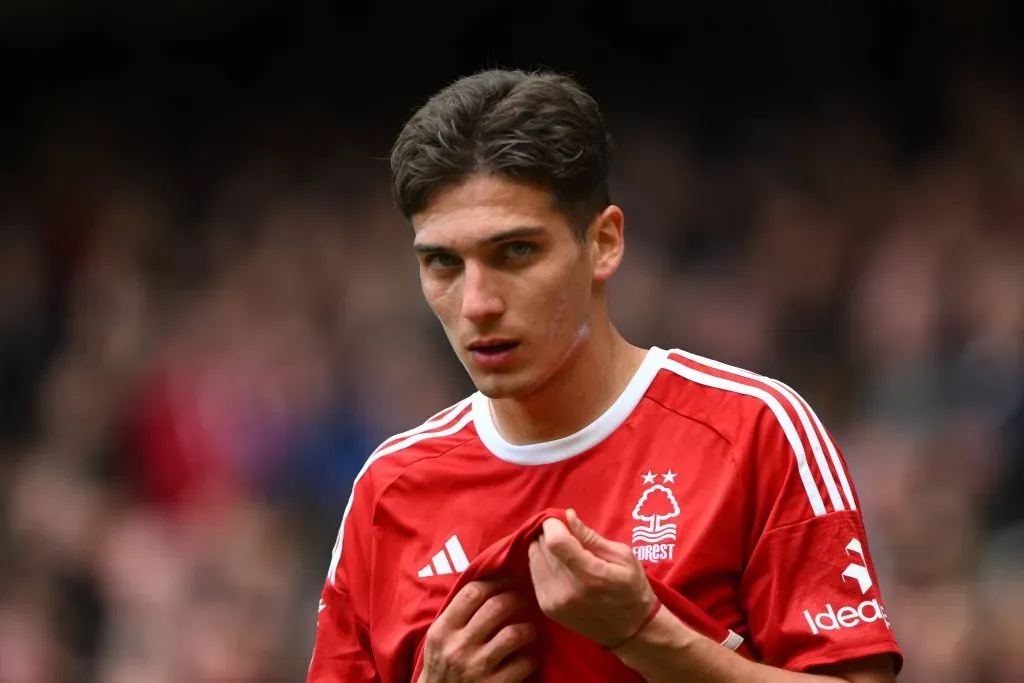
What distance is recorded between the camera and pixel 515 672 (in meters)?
2.27

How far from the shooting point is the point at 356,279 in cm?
555

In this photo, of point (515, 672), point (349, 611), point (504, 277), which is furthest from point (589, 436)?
point (349, 611)

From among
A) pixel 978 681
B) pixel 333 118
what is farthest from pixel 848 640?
pixel 333 118

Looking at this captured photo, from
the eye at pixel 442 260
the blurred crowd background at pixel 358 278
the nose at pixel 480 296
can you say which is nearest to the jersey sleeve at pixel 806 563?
the nose at pixel 480 296

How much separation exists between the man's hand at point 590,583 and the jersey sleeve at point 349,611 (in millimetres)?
624

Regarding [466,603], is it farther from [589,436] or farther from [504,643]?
[589,436]

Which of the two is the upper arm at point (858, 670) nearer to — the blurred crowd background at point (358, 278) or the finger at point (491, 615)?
the finger at point (491, 615)

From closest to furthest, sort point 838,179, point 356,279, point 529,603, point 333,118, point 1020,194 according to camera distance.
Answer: point 529,603, point 1020,194, point 838,179, point 356,279, point 333,118

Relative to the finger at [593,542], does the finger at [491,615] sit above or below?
below

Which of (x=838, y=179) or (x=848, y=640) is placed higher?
(x=838, y=179)

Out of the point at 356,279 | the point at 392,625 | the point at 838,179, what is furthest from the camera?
the point at 356,279

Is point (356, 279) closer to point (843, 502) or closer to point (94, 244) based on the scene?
point (94, 244)

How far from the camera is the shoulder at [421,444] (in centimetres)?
262

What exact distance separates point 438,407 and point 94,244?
2.06m
